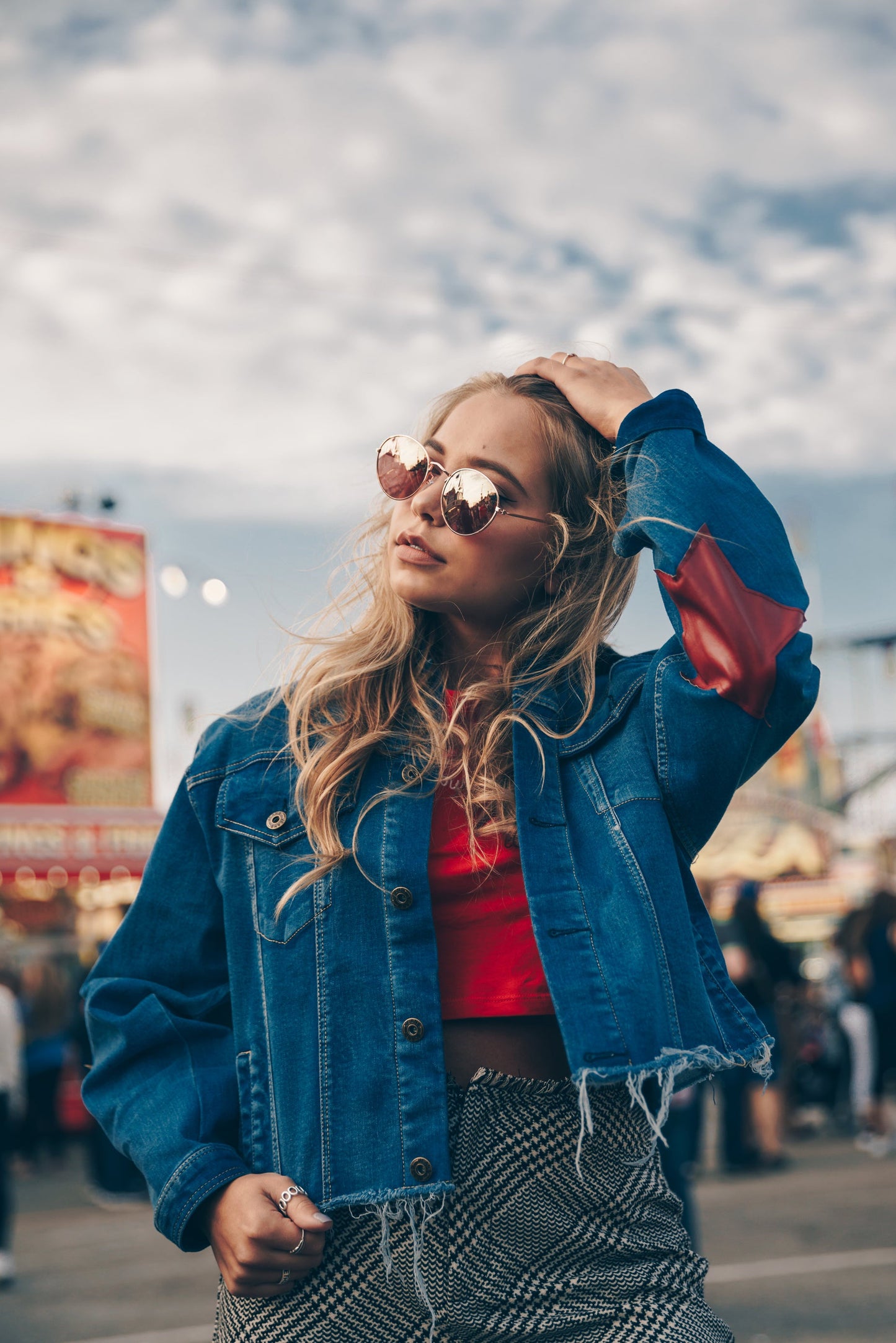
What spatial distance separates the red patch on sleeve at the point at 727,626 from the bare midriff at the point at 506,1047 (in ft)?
1.56

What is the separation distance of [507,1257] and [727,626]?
2.63 feet

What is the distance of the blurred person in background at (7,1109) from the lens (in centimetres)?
690

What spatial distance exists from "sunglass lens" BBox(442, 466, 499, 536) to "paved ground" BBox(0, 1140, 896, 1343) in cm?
402

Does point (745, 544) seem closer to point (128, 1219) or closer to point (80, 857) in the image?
point (128, 1219)

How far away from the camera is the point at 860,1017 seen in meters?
10.5

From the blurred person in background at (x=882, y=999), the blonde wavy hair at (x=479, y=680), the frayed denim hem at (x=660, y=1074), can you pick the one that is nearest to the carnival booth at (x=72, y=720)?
the blurred person in background at (x=882, y=999)

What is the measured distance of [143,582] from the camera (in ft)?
59.3

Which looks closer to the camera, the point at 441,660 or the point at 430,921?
the point at 430,921

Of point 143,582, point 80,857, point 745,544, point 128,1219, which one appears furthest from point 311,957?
point 143,582

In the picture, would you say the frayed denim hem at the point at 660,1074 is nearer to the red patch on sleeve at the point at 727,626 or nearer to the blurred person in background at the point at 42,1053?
the red patch on sleeve at the point at 727,626

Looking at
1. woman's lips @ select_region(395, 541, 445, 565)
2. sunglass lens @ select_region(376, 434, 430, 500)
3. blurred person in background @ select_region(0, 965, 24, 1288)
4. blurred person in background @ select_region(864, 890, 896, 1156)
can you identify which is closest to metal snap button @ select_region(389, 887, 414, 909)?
woman's lips @ select_region(395, 541, 445, 565)

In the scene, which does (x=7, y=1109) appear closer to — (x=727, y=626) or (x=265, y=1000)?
(x=265, y=1000)

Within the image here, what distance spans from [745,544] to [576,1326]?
983 mm

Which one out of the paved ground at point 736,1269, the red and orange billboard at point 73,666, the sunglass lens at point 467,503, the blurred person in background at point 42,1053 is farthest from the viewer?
the red and orange billboard at point 73,666
